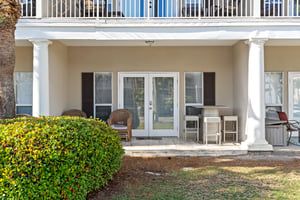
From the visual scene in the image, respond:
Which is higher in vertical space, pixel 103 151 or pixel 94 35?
pixel 94 35

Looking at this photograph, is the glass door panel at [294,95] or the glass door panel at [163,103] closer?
the glass door panel at [294,95]

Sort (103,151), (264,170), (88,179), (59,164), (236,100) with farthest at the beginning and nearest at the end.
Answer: (236,100)
(264,170)
(103,151)
(88,179)
(59,164)

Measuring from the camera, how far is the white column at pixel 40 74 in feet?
22.5

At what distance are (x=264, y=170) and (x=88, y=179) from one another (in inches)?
146

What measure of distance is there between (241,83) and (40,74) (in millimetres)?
5410

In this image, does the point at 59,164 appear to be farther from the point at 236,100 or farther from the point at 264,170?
the point at 236,100

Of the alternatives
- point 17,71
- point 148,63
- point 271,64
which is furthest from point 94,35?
point 271,64

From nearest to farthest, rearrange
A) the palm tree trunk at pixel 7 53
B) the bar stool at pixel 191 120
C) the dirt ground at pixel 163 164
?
the palm tree trunk at pixel 7 53 < the dirt ground at pixel 163 164 < the bar stool at pixel 191 120

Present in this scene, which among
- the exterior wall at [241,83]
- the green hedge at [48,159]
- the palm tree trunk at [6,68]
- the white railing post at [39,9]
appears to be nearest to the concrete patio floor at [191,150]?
the exterior wall at [241,83]

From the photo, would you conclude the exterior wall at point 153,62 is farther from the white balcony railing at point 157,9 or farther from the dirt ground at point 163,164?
the dirt ground at point 163,164

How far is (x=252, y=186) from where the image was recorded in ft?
15.8

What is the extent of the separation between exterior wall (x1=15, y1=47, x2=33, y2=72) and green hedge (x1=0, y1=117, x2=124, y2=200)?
503 cm

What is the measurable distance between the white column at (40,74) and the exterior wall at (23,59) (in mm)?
1960

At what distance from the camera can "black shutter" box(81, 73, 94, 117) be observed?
9125 mm
